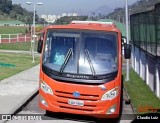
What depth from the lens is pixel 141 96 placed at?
46.9 feet

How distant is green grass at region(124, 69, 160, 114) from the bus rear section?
227 centimetres

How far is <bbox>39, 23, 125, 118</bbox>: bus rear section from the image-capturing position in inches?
368

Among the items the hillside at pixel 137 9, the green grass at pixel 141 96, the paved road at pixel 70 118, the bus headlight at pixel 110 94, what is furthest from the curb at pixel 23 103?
the hillside at pixel 137 9

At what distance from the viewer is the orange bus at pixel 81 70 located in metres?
9.34

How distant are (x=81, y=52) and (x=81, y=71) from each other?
0.62 m

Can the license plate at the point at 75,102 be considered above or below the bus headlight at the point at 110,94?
below

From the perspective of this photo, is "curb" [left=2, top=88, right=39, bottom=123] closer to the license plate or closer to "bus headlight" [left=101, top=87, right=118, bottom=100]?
the license plate

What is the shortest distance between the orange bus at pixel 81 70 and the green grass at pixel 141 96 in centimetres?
227

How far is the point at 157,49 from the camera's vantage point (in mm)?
13781

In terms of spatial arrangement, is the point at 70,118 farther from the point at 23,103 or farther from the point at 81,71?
the point at 23,103

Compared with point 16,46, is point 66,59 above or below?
below

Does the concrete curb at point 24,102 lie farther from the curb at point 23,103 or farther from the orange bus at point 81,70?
the orange bus at point 81,70

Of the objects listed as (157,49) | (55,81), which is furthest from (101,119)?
(157,49)

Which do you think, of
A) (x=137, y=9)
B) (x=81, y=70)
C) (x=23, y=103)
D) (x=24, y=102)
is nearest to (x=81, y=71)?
(x=81, y=70)
